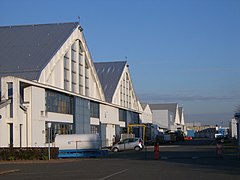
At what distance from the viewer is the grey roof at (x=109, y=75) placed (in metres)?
80.1

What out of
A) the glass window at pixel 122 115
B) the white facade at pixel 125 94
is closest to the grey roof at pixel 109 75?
the white facade at pixel 125 94

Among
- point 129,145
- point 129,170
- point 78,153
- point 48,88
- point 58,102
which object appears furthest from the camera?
point 129,145

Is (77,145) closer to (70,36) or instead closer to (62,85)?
(62,85)

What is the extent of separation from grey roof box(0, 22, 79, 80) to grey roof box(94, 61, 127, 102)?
21024mm

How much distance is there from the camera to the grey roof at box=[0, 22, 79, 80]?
5100cm

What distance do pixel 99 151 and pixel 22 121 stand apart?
770cm

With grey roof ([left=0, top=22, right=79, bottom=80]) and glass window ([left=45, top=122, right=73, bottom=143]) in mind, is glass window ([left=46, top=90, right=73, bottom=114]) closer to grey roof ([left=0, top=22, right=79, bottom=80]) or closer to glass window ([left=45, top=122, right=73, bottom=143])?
glass window ([left=45, top=122, right=73, bottom=143])

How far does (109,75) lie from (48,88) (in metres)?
37.2

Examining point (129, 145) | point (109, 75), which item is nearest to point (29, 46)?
point (129, 145)

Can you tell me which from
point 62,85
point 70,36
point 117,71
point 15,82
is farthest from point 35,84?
point 117,71

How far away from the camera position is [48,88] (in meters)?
47.9

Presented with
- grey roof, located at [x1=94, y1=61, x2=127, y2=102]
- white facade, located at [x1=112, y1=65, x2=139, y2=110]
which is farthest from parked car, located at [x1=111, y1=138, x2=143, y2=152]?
white facade, located at [x1=112, y1=65, x2=139, y2=110]

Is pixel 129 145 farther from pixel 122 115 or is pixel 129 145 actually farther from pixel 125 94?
pixel 125 94

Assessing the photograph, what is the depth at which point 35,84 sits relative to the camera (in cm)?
4469
